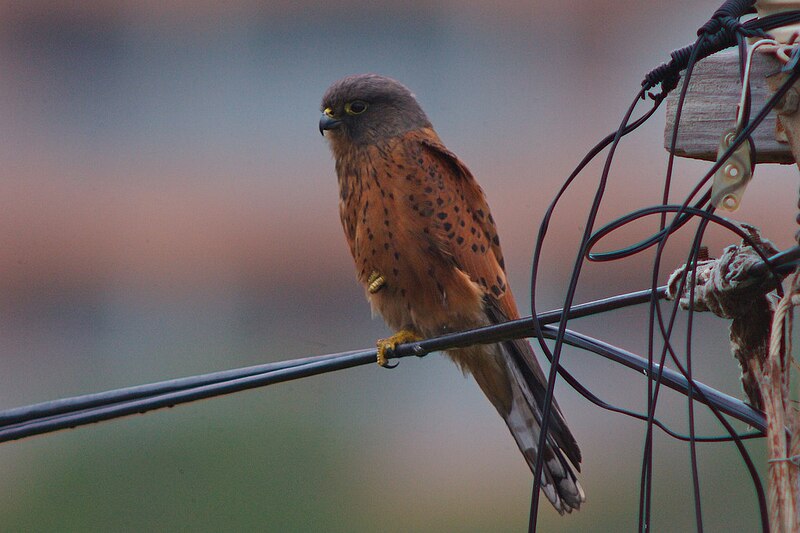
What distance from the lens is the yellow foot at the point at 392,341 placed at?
9.93ft

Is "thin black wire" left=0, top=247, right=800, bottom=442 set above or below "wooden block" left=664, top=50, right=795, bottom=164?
below

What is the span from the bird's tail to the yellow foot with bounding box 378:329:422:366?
252mm

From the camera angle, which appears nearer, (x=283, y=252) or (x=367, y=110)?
(x=367, y=110)

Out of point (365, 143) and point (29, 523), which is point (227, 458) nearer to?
point (29, 523)

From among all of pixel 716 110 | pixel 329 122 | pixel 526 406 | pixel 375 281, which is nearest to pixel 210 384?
pixel 375 281

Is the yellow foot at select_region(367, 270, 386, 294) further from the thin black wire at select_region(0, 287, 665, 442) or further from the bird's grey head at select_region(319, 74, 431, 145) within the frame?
the thin black wire at select_region(0, 287, 665, 442)

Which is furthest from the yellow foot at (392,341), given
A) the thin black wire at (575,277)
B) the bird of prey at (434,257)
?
the thin black wire at (575,277)

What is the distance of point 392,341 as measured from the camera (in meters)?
3.38

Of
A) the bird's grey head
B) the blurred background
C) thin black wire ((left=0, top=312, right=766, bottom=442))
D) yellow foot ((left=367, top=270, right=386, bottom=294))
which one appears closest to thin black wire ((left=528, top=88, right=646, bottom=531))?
thin black wire ((left=0, top=312, right=766, bottom=442))

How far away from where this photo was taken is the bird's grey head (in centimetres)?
368

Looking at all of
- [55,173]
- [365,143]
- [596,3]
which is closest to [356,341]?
[55,173]

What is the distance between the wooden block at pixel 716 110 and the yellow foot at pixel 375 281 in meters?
1.61

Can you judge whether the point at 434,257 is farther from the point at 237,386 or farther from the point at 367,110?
the point at 237,386

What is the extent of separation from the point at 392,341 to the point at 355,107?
950 mm
